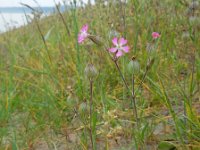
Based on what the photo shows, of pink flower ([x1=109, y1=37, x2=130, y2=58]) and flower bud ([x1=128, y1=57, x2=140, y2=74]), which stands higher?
pink flower ([x1=109, y1=37, x2=130, y2=58])

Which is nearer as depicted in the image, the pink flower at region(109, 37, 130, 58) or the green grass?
the pink flower at region(109, 37, 130, 58)

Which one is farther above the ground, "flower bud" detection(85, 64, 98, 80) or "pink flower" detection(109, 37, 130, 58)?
"pink flower" detection(109, 37, 130, 58)

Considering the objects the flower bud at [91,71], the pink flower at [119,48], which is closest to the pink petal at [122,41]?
the pink flower at [119,48]

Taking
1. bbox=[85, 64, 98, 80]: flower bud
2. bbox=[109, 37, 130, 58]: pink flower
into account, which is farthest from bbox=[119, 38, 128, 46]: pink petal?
bbox=[85, 64, 98, 80]: flower bud

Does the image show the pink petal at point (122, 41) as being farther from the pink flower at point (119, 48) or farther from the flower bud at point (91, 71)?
the flower bud at point (91, 71)

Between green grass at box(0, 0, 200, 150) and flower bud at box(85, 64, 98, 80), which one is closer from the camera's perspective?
flower bud at box(85, 64, 98, 80)

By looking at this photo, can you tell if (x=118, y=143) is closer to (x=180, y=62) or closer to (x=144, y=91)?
(x=144, y=91)

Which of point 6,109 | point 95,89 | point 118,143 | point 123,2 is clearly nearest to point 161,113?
point 118,143

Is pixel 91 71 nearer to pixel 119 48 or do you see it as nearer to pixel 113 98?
pixel 119 48

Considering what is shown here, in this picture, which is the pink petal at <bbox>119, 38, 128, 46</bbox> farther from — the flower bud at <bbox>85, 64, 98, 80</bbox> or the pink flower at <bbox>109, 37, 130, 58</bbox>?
the flower bud at <bbox>85, 64, 98, 80</bbox>

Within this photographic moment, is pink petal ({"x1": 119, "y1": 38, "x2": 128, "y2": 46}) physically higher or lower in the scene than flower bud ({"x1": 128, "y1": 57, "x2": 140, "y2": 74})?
higher
